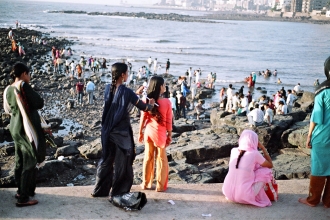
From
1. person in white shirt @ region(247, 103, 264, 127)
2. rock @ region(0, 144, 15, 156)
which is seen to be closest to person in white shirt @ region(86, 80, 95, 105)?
rock @ region(0, 144, 15, 156)

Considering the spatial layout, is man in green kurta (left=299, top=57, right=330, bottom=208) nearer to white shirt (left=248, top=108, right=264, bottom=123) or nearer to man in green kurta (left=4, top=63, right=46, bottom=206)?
man in green kurta (left=4, top=63, right=46, bottom=206)

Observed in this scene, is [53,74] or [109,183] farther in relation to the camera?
[53,74]

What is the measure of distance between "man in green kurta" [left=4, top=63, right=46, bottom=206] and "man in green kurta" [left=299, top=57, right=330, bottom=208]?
3.01 meters

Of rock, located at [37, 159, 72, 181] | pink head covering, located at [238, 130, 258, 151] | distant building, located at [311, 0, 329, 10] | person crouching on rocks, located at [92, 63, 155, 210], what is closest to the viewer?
person crouching on rocks, located at [92, 63, 155, 210]

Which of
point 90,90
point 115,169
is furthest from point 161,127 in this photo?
point 90,90

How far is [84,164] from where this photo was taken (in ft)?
29.1

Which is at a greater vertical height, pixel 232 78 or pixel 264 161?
pixel 264 161

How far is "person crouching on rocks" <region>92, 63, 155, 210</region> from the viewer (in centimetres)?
425

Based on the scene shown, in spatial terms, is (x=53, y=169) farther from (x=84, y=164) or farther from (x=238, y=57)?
(x=238, y=57)

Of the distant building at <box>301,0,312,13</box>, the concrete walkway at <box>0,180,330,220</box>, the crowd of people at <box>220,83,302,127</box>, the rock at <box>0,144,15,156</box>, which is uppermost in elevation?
the distant building at <box>301,0,312,13</box>

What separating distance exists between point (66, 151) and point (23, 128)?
554 cm

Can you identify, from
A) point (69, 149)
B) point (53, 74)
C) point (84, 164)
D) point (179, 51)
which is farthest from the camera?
point (179, 51)

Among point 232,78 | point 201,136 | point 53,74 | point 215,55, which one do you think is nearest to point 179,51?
point 215,55

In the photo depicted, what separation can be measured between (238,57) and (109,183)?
3772 cm
